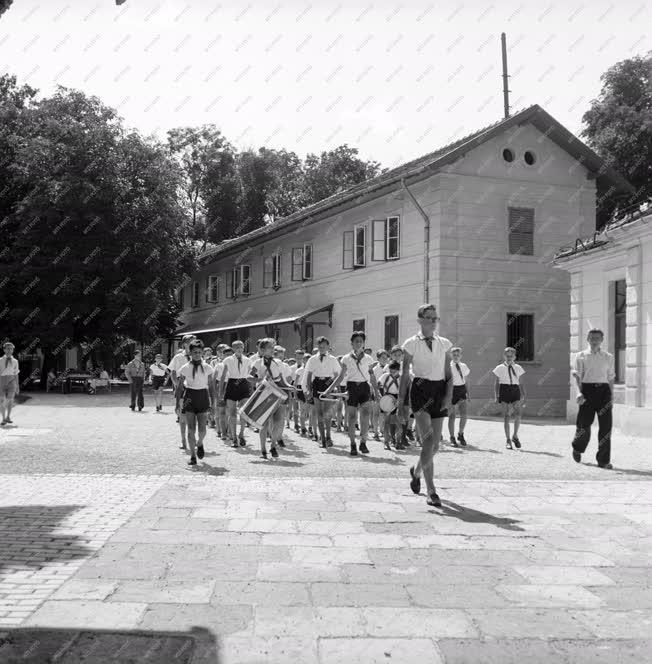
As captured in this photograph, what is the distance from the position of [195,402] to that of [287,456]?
1744 millimetres

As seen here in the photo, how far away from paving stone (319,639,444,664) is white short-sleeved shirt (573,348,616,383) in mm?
8099

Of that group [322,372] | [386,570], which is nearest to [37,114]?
[322,372]

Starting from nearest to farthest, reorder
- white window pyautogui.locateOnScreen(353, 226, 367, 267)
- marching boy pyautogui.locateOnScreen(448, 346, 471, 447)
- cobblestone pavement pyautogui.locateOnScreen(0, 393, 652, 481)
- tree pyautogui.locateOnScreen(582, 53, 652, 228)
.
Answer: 1. cobblestone pavement pyautogui.locateOnScreen(0, 393, 652, 481)
2. marching boy pyautogui.locateOnScreen(448, 346, 471, 447)
3. white window pyautogui.locateOnScreen(353, 226, 367, 267)
4. tree pyautogui.locateOnScreen(582, 53, 652, 228)

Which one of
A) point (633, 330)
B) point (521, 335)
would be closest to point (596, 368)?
point (633, 330)

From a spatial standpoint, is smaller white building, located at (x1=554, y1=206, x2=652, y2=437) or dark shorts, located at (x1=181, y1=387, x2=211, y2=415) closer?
dark shorts, located at (x1=181, y1=387, x2=211, y2=415)

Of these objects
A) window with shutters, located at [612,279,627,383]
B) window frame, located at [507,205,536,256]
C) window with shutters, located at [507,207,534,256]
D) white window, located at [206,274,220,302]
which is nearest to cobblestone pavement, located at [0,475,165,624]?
window with shutters, located at [612,279,627,383]

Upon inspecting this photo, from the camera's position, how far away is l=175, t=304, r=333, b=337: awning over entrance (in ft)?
95.3

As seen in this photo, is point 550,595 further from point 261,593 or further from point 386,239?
point 386,239

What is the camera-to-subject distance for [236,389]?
13.7 m

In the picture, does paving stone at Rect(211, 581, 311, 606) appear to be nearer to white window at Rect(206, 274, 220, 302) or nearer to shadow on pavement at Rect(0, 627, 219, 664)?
shadow on pavement at Rect(0, 627, 219, 664)

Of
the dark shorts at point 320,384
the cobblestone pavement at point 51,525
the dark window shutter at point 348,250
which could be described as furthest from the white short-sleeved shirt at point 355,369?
the dark window shutter at point 348,250

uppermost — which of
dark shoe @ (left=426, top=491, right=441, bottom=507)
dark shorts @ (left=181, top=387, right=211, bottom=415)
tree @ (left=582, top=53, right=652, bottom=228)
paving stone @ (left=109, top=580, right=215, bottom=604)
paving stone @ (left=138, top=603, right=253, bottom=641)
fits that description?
tree @ (left=582, top=53, right=652, bottom=228)

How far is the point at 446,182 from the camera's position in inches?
928

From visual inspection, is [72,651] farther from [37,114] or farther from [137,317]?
[37,114]
